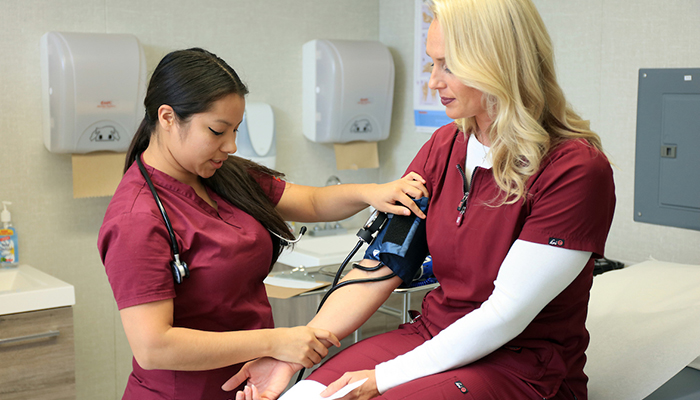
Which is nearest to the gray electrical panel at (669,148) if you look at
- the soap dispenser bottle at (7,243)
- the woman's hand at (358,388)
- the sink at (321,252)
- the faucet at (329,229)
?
the woman's hand at (358,388)

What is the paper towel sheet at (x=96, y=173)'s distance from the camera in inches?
110

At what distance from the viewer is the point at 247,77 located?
131 inches

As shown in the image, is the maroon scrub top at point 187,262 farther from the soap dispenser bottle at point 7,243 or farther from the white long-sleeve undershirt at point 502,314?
the soap dispenser bottle at point 7,243

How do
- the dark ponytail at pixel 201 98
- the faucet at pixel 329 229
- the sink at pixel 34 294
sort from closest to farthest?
the dark ponytail at pixel 201 98
the sink at pixel 34 294
the faucet at pixel 329 229

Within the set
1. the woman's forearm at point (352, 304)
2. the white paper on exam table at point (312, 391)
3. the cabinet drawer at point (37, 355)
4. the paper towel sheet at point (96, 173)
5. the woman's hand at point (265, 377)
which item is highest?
the paper towel sheet at point (96, 173)

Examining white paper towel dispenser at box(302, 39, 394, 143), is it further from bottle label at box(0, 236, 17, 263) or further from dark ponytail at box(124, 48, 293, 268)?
dark ponytail at box(124, 48, 293, 268)

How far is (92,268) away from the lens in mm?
3004

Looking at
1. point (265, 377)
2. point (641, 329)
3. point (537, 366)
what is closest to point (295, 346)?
point (265, 377)

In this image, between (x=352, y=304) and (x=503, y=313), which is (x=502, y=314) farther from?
(x=352, y=304)

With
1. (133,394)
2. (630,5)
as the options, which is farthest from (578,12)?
(133,394)

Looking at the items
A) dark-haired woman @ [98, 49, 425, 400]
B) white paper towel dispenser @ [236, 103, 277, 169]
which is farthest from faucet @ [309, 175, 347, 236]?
dark-haired woman @ [98, 49, 425, 400]

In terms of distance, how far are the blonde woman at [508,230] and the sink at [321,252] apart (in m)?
1.66

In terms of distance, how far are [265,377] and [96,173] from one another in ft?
5.75

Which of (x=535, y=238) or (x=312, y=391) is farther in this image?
(x=312, y=391)
